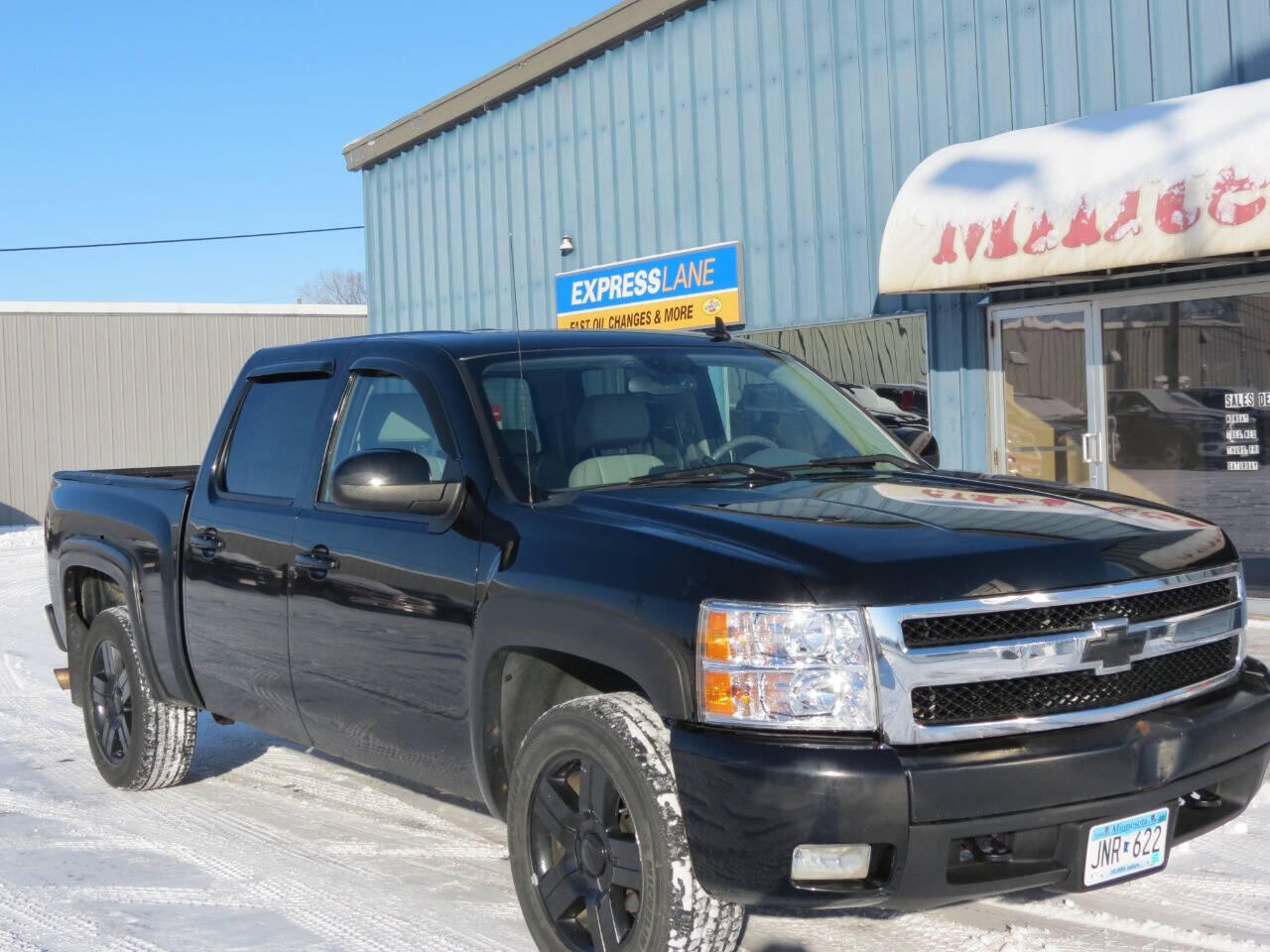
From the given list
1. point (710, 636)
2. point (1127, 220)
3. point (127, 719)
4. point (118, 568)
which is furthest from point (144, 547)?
point (1127, 220)

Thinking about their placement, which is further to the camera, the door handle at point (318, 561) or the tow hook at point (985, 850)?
the door handle at point (318, 561)

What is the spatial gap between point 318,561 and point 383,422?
526 mm

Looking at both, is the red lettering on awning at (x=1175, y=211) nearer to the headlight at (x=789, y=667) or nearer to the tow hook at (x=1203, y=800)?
the tow hook at (x=1203, y=800)

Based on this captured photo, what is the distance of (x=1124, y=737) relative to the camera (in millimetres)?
3389

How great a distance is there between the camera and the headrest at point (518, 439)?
438 centimetres

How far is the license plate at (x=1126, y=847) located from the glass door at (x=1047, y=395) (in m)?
8.24

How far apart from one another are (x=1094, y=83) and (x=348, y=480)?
8495 millimetres

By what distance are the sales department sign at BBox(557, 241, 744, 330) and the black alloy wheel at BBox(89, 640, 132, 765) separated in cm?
883

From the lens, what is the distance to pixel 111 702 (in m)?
6.49

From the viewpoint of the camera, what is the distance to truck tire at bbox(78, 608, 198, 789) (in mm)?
6176

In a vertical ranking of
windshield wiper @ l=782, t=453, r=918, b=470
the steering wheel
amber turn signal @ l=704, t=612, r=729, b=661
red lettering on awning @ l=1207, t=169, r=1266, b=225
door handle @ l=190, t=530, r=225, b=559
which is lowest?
amber turn signal @ l=704, t=612, r=729, b=661

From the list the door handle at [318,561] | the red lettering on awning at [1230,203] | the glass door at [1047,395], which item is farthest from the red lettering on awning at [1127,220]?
the door handle at [318,561]

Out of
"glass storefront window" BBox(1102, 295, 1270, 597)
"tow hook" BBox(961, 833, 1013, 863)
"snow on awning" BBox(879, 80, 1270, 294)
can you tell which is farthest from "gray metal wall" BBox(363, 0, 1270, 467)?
"tow hook" BBox(961, 833, 1013, 863)

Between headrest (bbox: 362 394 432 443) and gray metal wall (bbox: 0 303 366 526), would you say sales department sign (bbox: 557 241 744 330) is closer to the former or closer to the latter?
headrest (bbox: 362 394 432 443)
